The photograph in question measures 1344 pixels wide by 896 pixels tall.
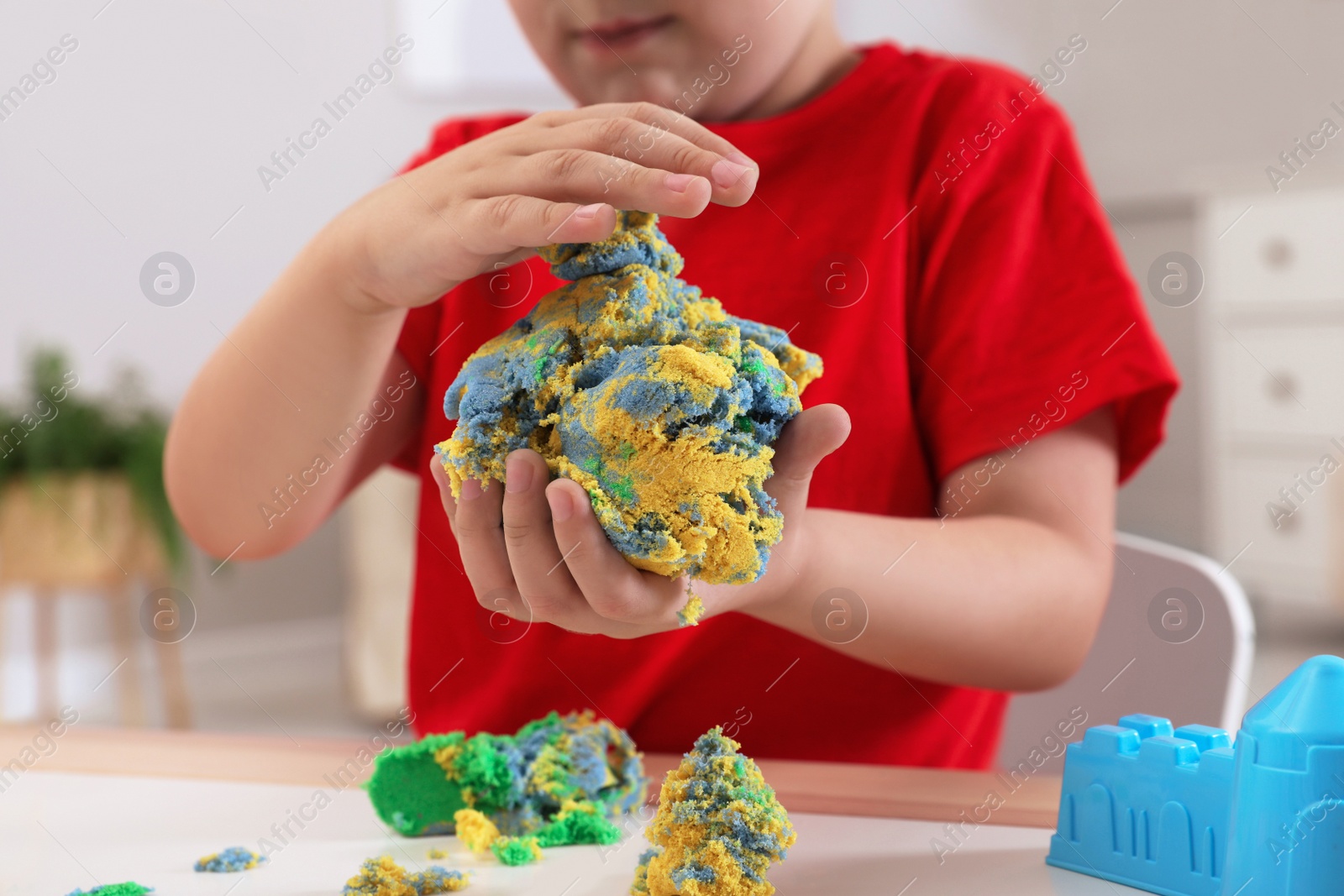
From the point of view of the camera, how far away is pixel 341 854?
523 millimetres

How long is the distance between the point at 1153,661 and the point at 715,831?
1.66ft

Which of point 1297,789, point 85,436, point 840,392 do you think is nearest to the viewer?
point 1297,789

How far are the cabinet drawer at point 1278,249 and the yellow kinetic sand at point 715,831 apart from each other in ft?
8.17

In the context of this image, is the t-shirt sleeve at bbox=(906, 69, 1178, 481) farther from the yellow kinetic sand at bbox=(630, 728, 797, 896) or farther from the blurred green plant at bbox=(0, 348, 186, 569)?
the blurred green plant at bbox=(0, 348, 186, 569)

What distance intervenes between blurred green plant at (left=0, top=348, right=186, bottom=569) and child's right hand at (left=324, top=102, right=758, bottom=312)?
160cm

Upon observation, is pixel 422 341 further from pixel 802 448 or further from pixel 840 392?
pixel 802 448

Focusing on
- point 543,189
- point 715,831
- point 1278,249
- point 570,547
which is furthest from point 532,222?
point 1278,249

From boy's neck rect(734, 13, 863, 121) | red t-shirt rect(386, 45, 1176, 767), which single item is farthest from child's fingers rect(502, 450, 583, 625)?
boy's neck rect(734, 13, 863, 121)

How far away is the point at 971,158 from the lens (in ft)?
2.37

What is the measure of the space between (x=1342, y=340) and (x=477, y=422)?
2.55 meters

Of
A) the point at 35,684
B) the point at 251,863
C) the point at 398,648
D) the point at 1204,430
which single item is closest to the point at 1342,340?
the point at 1204,430

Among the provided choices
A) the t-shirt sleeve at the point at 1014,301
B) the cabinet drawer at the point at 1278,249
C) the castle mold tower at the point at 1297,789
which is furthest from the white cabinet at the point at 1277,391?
the castle mold tower at the point at 1297,789

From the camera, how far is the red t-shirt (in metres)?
0.69

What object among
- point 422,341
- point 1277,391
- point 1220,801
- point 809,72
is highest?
point 809,72
